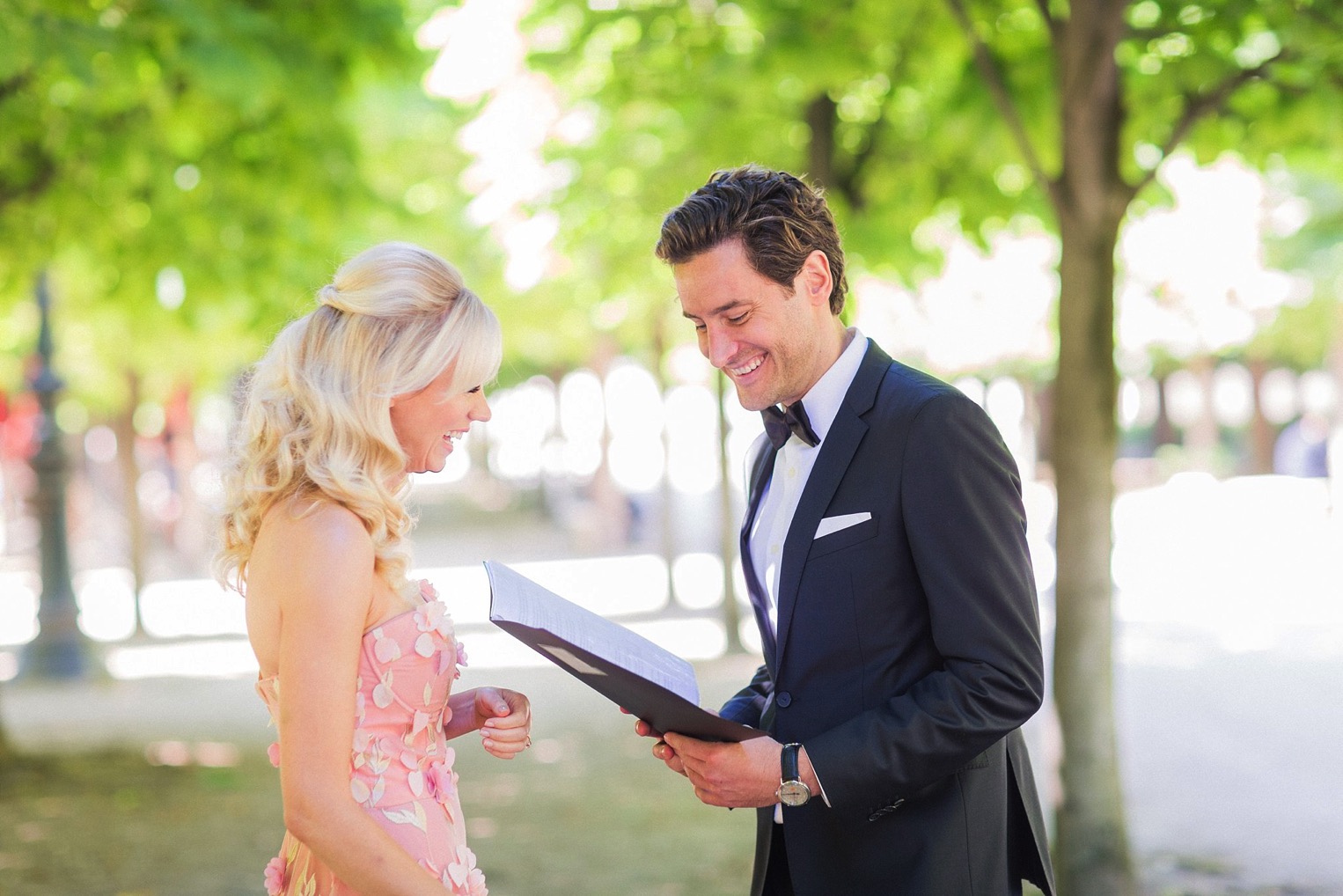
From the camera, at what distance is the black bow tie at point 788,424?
263 cm

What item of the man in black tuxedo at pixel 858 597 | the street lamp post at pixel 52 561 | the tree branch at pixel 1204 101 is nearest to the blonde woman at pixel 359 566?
the man in black tuxedo at pixel 858 597

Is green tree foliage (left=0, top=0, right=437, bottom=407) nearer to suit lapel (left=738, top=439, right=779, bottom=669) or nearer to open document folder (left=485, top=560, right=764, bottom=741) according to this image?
suit lapel (left=738, top=439, right=779, bottom=669)

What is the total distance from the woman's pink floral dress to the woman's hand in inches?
4.6

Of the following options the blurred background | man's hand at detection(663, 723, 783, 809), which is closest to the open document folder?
man's hand at detection(663, 723, 783, 809)

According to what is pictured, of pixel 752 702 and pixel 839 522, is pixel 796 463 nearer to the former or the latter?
pixel 839 522

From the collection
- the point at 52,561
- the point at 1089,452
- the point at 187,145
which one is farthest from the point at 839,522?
the point at 52,561

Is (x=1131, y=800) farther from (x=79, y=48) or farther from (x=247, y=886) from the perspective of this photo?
(x=79, y=48)

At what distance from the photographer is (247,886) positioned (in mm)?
6105

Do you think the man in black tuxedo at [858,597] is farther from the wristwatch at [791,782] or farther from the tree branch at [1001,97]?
the tree branch at [1001,97]

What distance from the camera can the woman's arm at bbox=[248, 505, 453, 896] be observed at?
2.18m

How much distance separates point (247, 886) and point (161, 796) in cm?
202

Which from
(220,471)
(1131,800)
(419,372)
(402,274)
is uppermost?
(402,274)

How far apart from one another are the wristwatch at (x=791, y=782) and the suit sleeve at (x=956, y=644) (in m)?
0.04

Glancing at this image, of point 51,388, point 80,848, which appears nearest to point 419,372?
point 80,848
